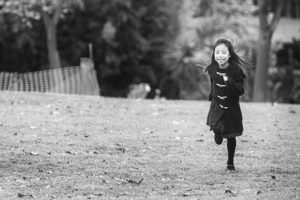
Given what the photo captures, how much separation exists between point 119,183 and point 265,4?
14623mm

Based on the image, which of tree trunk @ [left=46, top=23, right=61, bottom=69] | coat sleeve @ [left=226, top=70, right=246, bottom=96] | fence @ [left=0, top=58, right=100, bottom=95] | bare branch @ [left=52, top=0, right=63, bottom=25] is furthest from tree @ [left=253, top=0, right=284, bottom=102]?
coat sleeve @ [left=226, top=70, right=246, bottom=96]

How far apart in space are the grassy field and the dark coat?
57 centimetres

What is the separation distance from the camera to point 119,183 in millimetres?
7453

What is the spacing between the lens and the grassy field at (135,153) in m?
7.16

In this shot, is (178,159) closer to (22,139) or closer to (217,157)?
(217,157)

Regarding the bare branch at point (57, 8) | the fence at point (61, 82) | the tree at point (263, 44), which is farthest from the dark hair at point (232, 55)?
the bare branch at point (57, 8)

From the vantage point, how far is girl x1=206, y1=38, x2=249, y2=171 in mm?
7938

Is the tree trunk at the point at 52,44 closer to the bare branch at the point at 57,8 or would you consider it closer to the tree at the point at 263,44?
the bare branch at the point at 57,8

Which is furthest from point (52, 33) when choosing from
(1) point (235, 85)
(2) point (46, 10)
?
(1) point (235, 85)

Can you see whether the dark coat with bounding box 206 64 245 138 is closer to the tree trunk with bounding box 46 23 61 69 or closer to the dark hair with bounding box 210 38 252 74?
the dark hair with bounding box 210 38 252 74

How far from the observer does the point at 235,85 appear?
7.87 meters

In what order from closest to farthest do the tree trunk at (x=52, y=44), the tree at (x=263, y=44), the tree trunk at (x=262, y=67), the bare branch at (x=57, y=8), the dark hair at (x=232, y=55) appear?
the dark hair at (x=232, y=55), the tree at (x=263, y=44), the tree trunk at (x=262, y=67), the bare branch at (x=57, y=8), the tree trunk at (x=52, y=44)

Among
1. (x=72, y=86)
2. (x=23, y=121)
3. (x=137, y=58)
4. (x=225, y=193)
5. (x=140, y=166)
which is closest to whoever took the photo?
(x=225, y=193)

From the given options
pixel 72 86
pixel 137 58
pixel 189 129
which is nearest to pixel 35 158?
pixel 189 129
